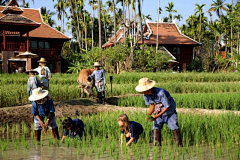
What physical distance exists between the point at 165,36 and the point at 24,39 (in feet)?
43.1

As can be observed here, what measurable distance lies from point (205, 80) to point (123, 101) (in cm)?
963

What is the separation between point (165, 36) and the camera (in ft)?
108

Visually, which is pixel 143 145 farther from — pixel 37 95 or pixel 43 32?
pixel 43 32

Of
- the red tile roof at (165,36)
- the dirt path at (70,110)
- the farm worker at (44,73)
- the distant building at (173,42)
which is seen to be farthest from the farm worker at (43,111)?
the distant building at (173,42)

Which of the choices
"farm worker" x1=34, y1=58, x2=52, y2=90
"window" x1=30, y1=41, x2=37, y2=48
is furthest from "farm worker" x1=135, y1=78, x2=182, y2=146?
"window" x1=30, y1=41, x2=37, y2=48

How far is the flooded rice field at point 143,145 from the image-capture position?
190 inches

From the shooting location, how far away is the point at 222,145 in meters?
5.49

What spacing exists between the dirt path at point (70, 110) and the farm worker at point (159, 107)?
259 cm

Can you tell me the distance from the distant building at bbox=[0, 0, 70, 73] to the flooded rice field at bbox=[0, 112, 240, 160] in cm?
1599

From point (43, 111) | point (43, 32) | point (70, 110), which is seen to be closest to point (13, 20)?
A: point (43, 32)

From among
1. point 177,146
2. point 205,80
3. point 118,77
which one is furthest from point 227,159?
point 205,80

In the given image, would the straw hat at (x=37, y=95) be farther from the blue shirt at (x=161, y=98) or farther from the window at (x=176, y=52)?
the window at (x=176, y=52)

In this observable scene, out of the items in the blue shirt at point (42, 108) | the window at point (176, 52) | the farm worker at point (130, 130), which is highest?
the window at point (176, 52)

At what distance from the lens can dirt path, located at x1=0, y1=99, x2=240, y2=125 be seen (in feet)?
26.3
